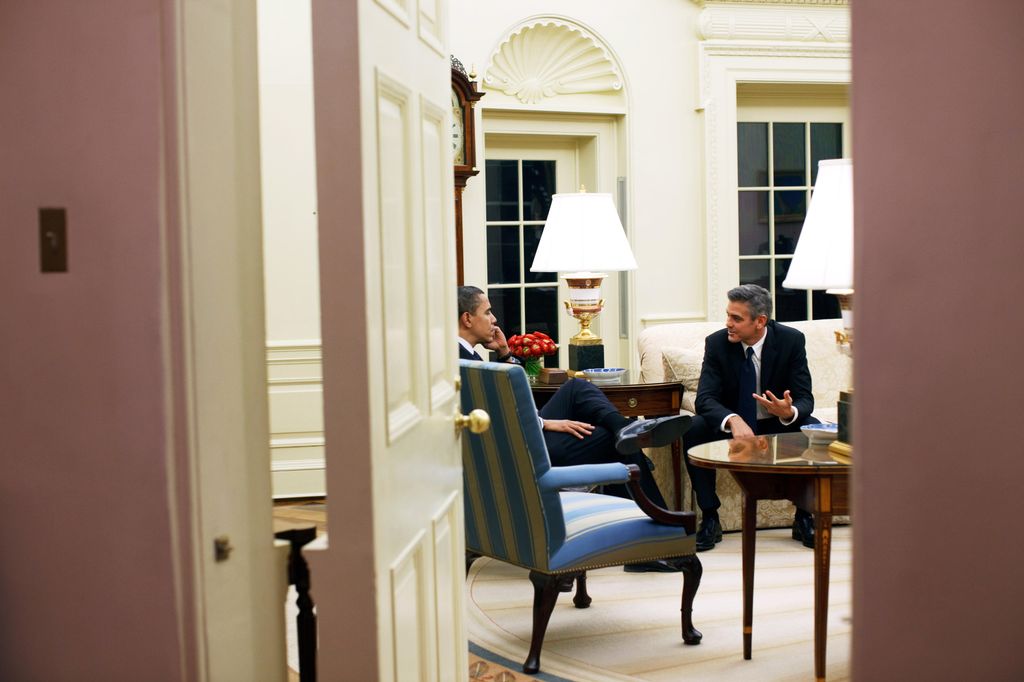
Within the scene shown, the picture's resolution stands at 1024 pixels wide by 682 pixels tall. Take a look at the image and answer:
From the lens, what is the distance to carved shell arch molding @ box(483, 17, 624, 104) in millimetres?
6113

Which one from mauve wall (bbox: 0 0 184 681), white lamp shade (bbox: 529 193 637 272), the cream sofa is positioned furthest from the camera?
white lamp shade (bbox: 529 193 637 272)

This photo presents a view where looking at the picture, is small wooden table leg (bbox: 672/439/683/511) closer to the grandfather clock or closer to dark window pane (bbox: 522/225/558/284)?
the grandfather clock

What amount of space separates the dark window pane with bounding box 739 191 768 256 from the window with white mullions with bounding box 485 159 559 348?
123 cm

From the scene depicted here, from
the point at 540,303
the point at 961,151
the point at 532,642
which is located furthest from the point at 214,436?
the point at 540,303

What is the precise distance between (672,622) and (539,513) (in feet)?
2.60

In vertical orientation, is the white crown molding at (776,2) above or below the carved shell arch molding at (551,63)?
above

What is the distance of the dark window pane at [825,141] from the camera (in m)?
6.84

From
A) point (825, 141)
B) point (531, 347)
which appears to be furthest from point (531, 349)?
point (825, 141)

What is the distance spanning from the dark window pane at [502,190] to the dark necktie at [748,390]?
2.38 metres

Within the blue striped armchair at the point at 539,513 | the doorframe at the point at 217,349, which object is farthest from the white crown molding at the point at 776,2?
the doorframe at the point at 217,349

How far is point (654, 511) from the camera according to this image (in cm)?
327

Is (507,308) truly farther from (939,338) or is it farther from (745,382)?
(939,338)

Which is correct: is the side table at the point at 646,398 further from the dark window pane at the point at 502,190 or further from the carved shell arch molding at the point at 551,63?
the carved shell arch molding at the point at 551,63

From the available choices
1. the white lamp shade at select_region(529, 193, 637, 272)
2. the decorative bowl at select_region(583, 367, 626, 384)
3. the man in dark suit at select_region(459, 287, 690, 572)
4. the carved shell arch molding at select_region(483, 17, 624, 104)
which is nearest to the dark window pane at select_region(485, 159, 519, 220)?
the carved shell arch molding at select_region(483, 17, 624, 104)
